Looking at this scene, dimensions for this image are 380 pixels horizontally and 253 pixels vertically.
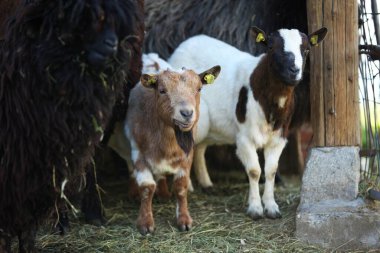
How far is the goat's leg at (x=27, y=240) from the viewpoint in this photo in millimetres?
4926

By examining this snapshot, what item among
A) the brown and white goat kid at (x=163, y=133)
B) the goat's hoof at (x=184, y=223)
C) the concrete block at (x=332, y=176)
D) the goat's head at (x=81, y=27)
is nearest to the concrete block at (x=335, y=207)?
the concrete block at (x=332, y=176)

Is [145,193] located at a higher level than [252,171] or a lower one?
lower

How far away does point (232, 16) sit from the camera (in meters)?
7.96

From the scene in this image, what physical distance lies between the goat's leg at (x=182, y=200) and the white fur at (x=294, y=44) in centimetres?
136

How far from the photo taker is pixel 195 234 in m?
5.94

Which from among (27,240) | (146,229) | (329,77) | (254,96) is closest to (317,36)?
(329,77)

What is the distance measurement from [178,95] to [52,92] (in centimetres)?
150

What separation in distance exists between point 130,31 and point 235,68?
264 cm

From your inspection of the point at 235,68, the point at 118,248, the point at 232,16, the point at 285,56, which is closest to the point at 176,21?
the point at 232,16

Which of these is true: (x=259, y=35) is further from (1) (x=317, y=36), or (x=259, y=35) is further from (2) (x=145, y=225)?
(2) (x=145, y=225)

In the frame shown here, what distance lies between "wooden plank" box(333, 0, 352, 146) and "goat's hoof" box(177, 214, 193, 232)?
1.51m

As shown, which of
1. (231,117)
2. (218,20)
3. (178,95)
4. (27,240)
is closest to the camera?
(27,240)

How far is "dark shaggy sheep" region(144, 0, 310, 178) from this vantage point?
25.0 feet

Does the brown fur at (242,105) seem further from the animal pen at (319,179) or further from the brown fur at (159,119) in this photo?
the brown fur at (159,119)
